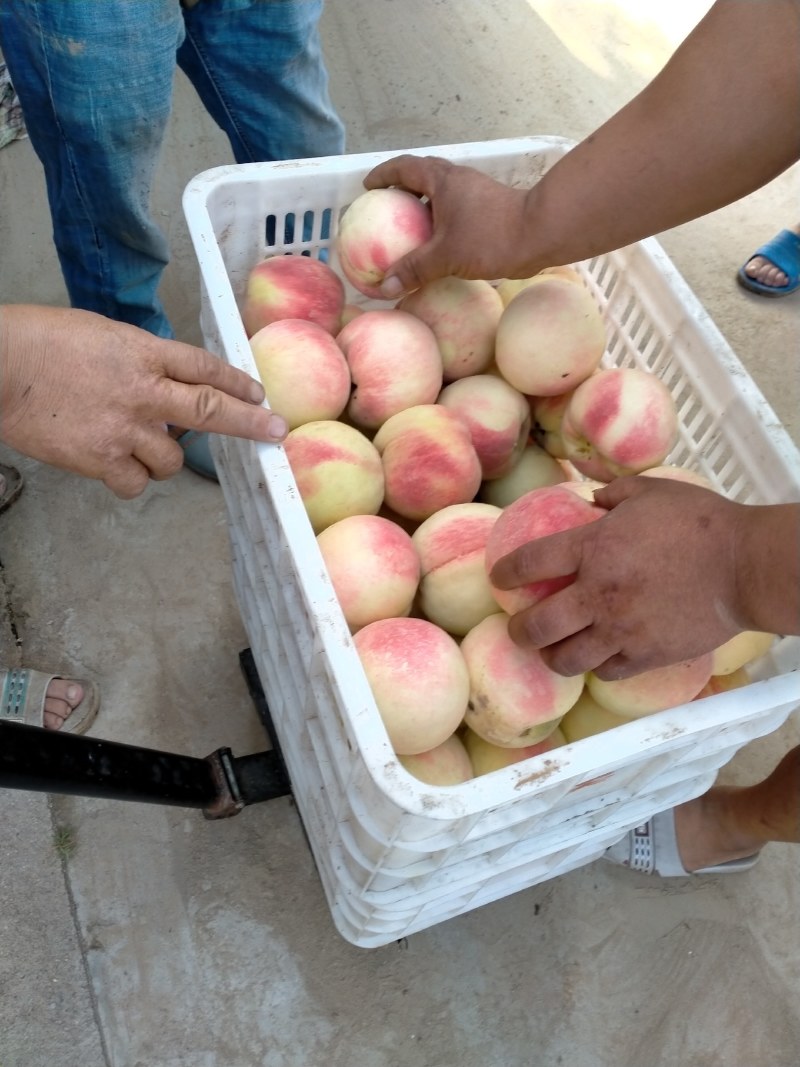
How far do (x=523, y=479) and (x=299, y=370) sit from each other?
34 cm

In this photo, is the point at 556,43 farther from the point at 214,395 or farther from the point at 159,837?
the point at 159,837

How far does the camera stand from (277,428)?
0.76 m

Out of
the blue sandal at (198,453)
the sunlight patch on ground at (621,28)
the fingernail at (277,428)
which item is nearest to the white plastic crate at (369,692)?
the fingernail at (277,428)

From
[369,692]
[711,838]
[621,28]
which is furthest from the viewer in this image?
[621,28]

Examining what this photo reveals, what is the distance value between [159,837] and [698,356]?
1024mm

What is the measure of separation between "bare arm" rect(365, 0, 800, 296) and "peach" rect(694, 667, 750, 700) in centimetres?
47

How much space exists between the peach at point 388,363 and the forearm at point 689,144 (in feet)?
0.52

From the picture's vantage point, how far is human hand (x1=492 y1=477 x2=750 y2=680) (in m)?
0.66

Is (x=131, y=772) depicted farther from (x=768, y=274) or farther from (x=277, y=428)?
(x=768, y=274)

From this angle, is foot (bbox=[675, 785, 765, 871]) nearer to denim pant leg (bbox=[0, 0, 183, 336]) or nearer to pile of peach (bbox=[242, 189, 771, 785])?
pile of peach (bbox=[242, 189, 771, 785])

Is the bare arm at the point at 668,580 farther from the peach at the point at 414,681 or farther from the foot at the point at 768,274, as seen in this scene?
the foot at the point at 768,274

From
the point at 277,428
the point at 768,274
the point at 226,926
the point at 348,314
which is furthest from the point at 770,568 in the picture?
the point at 768,274

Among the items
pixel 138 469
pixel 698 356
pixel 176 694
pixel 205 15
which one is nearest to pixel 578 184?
pixel 698 356

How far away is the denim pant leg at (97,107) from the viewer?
1.01 m
